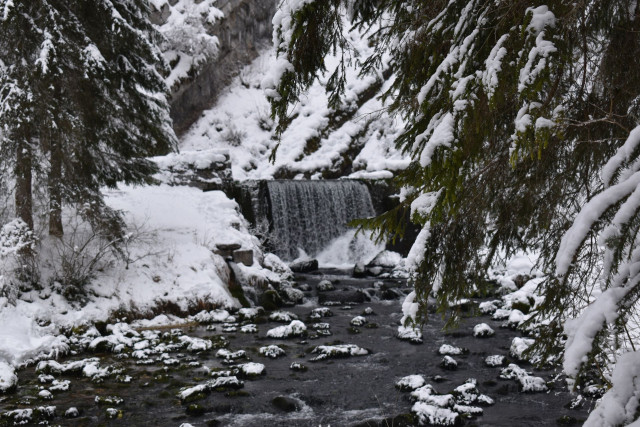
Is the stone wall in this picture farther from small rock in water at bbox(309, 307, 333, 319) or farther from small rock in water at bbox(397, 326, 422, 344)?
small rock in water at bbox(397, 326, 422, 344)

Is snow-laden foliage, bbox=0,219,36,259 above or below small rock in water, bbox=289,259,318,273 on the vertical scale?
above

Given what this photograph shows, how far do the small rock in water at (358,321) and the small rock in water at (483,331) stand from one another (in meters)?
2.33

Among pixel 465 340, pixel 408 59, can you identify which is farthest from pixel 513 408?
pixel 408 59

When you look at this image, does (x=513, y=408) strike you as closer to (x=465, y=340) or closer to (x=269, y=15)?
(x=465, y=340)

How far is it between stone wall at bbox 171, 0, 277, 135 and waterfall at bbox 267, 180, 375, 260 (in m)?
11.6

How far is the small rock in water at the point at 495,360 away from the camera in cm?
754

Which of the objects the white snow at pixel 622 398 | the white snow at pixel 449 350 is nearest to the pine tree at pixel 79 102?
the white snow at pixel 449 350

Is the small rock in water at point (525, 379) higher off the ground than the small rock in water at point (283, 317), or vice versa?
the small rock in water at point (525, 379)

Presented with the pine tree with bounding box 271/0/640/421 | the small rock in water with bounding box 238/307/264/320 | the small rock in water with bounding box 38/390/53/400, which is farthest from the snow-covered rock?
the small rock in water with bounding box 38/390/53/400

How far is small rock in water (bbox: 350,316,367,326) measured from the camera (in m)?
10.5

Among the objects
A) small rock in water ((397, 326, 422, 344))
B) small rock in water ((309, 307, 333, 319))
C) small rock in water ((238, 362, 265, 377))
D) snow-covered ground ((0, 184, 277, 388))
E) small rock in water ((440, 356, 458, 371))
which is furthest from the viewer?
small rock in water ((309, 307, 333, 319))

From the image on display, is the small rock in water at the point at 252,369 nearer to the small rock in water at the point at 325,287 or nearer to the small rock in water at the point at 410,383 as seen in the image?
the small rock in water at the point at 410,383

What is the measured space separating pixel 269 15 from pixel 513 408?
106 ft

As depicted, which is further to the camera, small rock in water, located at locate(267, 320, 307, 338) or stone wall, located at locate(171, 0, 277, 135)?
stone wall, located at locate(171, 0, 277, 135)
